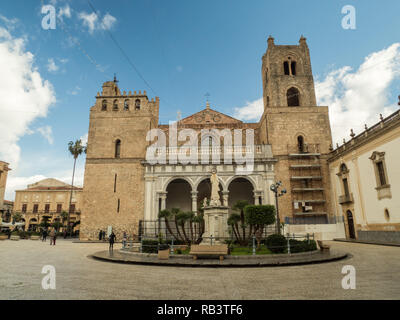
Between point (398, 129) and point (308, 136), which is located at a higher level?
point (308, 136)

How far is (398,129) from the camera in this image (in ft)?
50.6

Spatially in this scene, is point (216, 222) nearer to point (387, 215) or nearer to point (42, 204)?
point (387, 215)

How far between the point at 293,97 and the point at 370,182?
11760 millimetres

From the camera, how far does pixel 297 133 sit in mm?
23594

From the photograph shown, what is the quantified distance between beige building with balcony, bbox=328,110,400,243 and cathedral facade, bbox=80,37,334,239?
61.4 inches

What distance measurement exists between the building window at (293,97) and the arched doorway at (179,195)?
1303 centimetres

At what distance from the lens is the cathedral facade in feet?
72.7

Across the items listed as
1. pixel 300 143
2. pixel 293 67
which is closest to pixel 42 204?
pixel 300 143

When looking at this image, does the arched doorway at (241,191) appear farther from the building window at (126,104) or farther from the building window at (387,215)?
the building window at (126,104)

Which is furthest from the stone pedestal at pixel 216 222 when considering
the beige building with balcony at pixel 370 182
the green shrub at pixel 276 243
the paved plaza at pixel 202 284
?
the beige building with balcony at pixel 370 182

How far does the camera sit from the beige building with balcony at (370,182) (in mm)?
15930
